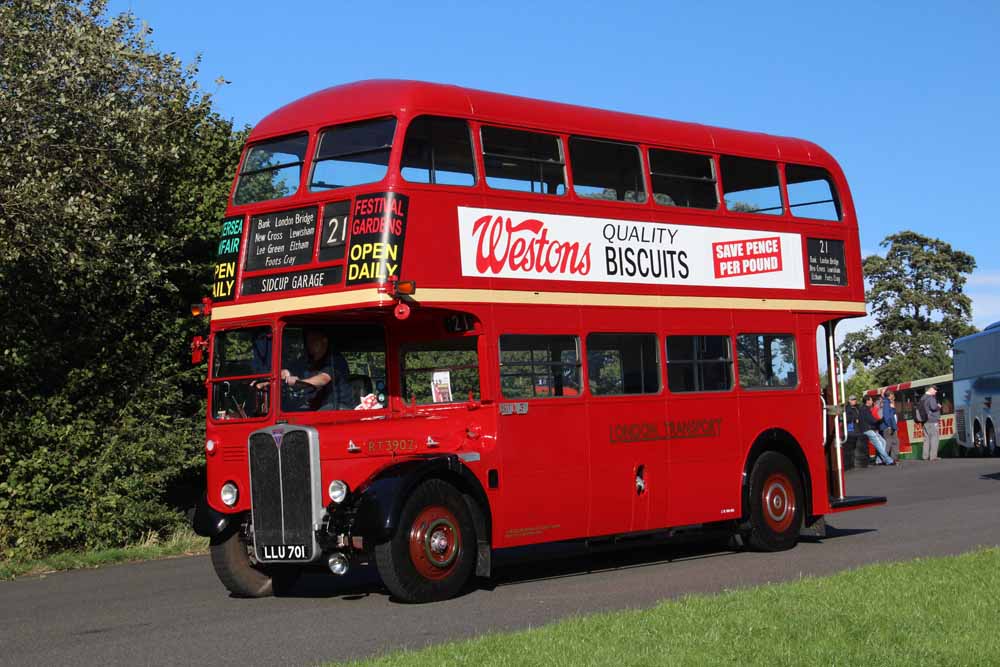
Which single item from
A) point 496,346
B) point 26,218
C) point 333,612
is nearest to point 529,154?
point 496,346

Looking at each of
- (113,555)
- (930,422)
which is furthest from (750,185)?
(930,422)

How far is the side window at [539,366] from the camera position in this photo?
1271cm

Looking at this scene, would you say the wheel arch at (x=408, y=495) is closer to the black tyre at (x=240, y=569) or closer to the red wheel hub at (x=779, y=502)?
the black tyre at (x=240, y=569)

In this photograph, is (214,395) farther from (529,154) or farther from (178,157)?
(178,157)

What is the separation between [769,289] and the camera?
608 inches

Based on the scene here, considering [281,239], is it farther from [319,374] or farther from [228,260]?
[319,374]

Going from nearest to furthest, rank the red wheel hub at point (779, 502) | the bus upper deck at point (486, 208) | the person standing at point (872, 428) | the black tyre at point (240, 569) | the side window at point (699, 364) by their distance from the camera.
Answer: the bus upper deck at point (486, 208) < the black tyre at point (240, 569) < the side window at point (699, 364) < the red wheel hub at point (779, 502) < the person standing at point (872, 428)

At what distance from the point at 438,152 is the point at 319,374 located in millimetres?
2192

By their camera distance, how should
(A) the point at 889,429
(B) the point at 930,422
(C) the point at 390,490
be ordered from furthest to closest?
(B) the point at 930,422 → (A) the point at 889,429 → (C) the point at 390,490

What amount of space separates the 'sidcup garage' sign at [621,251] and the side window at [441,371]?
0.77m

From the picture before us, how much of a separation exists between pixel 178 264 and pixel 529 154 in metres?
8.11

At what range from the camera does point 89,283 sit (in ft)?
58.0

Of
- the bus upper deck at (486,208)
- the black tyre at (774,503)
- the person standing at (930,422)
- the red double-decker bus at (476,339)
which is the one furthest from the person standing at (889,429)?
the bus upper deck at (486,208)

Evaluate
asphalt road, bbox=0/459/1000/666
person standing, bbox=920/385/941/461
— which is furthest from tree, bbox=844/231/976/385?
asphalt road, bbox=0/459/1000/666
